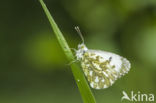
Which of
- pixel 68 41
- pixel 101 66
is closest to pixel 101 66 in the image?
pixel 101 66

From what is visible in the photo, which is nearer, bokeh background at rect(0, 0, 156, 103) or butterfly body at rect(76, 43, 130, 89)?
butterfly body at rect(76, 43, 130, 89)

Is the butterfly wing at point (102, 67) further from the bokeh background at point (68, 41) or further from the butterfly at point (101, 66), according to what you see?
the bokeh background at point (68, 41)

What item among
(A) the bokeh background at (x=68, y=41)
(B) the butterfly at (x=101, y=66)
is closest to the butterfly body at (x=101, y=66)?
(B) the butterfly at (x=101, y=66)

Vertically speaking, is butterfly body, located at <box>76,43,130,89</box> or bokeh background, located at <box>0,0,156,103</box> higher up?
bokeh background, located at <box>0,0,156,103</box>

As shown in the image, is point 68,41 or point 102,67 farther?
point 68,41

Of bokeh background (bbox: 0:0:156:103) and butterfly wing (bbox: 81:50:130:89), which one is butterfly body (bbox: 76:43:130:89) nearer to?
butterfly wing (bbox: 81:50:130:89)

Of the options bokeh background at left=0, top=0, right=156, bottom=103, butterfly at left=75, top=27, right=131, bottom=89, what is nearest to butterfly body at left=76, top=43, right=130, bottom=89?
butterfly at left=75, top=27, right=131, bottom=89

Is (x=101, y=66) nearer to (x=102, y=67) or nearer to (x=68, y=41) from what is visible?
(x=102, y=67)
